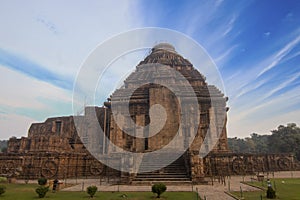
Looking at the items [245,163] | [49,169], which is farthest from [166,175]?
[49,169]

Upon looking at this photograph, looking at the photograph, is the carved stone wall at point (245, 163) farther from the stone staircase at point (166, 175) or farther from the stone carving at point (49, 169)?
the stone carving at point (49, 169)

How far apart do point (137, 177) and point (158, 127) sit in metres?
9.79

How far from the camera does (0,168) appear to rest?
76.3 feet

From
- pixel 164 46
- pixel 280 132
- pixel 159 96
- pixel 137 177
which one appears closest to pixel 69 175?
pixel 137 177

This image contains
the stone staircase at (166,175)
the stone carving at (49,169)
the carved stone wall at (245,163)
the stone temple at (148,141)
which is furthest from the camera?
the carved stone wall at (245,163)

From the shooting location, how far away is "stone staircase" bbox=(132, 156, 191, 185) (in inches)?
664

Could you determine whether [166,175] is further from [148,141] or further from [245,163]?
[245,163]

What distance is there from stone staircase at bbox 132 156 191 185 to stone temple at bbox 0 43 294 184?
0.25 ft

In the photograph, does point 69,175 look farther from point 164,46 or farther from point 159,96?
point 164,46

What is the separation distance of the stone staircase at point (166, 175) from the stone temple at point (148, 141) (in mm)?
76

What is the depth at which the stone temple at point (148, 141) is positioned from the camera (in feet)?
65.7

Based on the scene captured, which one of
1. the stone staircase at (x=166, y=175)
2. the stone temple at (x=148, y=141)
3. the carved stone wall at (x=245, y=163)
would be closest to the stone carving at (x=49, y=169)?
the stone temple at (x=148, y=141)

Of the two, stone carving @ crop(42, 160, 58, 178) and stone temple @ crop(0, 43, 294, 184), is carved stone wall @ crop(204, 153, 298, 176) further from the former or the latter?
stone carving @ crop(42, 160, 58, 178)

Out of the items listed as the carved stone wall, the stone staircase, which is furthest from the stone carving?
the carved stone wall
